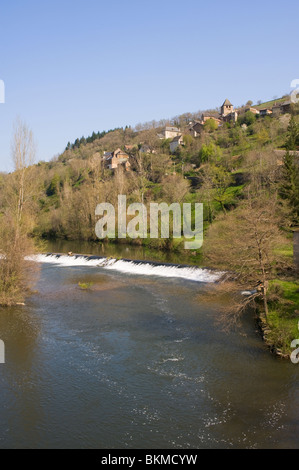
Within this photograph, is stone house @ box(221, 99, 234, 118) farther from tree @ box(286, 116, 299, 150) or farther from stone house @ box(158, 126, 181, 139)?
tree @ box(286, 116, 299, 150)

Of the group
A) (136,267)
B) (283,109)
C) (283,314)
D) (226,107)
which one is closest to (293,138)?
(283,109)

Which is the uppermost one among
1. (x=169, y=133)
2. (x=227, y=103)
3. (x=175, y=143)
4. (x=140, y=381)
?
(x=227, y=103)

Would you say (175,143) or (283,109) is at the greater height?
(283,109)

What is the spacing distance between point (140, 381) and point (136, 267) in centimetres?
1837

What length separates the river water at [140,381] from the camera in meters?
9.72

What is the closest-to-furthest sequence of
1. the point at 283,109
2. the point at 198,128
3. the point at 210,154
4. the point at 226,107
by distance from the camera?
1. the point at 210,154
2. the point at 283,109
3. the point at 198,128
4. the point at 226,107

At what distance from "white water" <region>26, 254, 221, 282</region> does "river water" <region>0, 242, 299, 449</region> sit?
6026 millimetres

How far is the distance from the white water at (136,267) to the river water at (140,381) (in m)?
6.03

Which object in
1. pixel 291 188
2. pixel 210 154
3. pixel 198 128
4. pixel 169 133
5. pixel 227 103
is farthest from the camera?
pixel 169 133

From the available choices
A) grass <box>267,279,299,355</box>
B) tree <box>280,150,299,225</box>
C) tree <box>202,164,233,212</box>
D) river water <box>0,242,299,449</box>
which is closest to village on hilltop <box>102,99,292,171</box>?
tree <box>202,164,233,212</box>

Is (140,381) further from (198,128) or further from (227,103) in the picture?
(227,103)

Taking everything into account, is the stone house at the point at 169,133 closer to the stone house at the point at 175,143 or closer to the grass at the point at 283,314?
the stone house at the point at 175,143

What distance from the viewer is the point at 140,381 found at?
40.1ft
